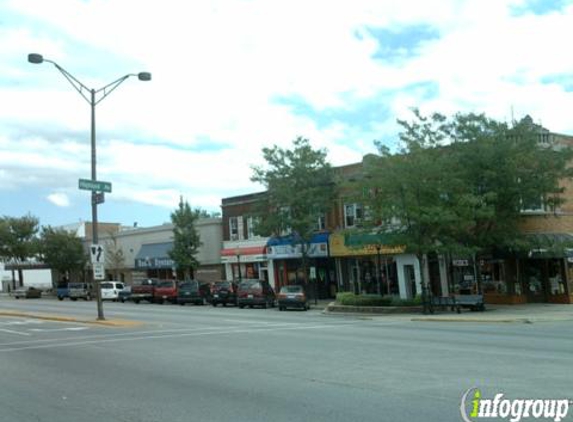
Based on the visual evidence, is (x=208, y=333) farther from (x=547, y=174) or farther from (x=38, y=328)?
(x=547, y=174)

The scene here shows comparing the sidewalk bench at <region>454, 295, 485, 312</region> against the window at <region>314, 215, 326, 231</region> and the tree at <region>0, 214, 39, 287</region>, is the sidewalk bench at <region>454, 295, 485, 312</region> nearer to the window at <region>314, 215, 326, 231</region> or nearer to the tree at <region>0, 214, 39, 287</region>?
the window at <region>314, 215, 326, 231</region>

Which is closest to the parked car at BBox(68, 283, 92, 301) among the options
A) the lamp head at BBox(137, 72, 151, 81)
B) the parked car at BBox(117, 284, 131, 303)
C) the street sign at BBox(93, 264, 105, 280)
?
the parked car at BBox(117, 284, 131, 303)

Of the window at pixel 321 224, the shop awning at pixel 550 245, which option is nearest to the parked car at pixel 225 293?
the window at pixel 321 224

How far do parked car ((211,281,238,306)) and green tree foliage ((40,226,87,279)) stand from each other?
3118cm

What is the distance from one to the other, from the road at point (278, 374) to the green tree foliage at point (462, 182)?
9.56 metres

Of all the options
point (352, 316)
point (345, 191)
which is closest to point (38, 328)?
point (352, 316)

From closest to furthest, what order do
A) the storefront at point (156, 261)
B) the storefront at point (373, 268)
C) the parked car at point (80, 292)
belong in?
the storefront at point (373, 268) < the storefront at point (156, 261) < the parked car at point (80, 292)

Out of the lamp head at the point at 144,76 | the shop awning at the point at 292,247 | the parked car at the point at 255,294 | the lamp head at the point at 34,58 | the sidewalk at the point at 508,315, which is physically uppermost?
the lamp head at the point at 34,58

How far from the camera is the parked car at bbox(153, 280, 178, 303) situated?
4644cm

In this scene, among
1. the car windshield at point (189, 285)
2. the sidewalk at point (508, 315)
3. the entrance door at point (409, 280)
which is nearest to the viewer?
the sidewalk at point (508, 315)

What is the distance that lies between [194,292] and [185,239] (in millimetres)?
9494

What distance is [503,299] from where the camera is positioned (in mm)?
33469

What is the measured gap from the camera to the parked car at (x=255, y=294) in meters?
38.4

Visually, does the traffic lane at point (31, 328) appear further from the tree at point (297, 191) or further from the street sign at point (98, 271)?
the tree at point (297, 191)
